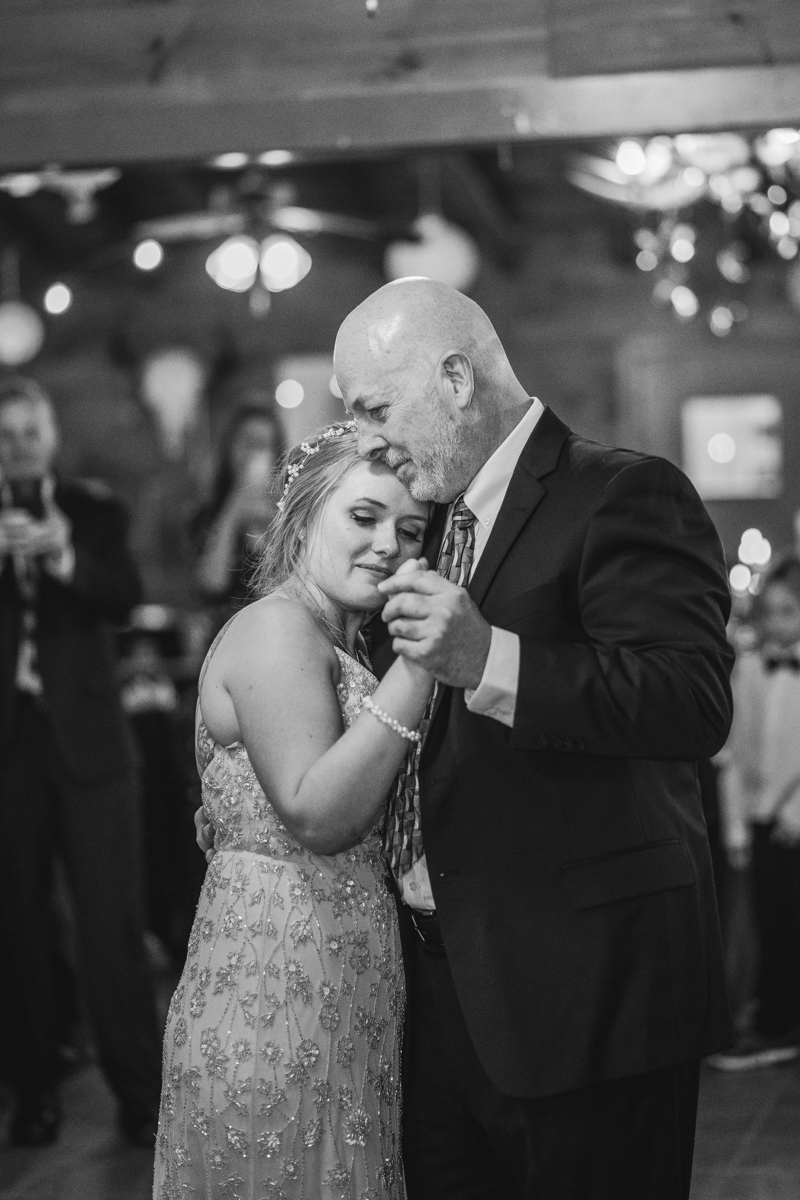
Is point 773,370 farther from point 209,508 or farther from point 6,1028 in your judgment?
point 6,1028

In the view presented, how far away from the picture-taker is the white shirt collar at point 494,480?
79.9 inches

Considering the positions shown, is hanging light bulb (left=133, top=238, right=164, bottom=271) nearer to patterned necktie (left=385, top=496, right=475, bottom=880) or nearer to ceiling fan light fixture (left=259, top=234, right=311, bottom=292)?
ceiling fan light fixture (left=259, top=234, right=311, bottom=292)

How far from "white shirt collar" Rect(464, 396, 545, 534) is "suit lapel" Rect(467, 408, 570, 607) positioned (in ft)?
0.08

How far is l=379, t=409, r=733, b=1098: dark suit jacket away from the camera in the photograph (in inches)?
71.9

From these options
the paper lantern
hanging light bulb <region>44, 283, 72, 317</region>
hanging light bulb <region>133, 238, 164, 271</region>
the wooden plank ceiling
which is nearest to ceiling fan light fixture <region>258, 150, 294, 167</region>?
the wooden plank ceiling

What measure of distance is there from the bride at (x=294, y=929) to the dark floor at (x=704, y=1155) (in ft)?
5.06

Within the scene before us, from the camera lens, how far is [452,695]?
199cm

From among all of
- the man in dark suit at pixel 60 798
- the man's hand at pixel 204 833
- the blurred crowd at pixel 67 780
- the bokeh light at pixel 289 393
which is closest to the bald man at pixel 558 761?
the man's hand at pixel 204 833

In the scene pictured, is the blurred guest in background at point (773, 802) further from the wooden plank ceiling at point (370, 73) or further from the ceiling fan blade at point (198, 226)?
the ceiling fan blade at point (198, 226)

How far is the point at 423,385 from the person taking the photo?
78.4 inches

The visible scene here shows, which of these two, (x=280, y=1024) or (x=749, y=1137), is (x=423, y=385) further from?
(x=749, y=1137)

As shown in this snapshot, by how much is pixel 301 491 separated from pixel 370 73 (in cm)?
145

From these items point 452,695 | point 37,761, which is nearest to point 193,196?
point 37,761

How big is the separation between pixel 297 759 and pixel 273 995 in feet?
Result: 1.17
